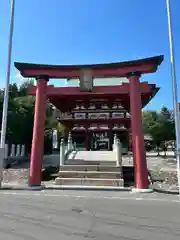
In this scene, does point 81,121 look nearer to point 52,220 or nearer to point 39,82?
point 39,82

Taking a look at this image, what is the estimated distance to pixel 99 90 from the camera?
479 inches

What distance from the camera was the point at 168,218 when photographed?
6.06 metres

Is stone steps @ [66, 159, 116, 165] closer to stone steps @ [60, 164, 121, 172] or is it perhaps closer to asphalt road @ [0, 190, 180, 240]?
stone steps @ [60, 164, 121, 172]

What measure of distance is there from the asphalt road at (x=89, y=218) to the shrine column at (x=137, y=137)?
207 centimetres

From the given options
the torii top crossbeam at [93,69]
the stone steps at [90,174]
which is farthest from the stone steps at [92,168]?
the torii top crossbeam at [93,69]

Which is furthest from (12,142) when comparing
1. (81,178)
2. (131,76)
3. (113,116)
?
(131,76)

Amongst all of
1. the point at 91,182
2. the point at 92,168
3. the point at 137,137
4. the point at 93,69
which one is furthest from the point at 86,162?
the point at 93,69

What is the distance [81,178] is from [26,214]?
6.68m

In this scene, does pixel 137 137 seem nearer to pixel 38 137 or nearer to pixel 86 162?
pixel 86 162

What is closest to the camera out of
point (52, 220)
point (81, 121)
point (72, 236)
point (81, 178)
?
point (72, 236)

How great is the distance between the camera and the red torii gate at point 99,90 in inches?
439

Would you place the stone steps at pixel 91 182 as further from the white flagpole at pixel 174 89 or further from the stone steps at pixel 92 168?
the white flagpole at pixel 174 89

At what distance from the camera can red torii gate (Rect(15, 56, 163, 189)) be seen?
36.6ft

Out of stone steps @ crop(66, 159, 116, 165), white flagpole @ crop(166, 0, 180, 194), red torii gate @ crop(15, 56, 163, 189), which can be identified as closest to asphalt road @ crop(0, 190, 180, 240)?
white flagpole @ crop(166, 0, 180, 194)
